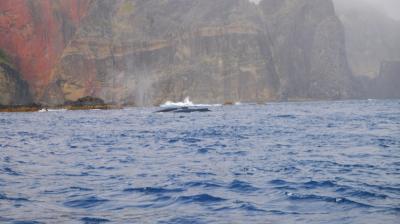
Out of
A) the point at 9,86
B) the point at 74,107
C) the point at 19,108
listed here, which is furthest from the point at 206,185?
the point at 9,86

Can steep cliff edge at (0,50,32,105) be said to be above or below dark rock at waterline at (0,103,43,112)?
above

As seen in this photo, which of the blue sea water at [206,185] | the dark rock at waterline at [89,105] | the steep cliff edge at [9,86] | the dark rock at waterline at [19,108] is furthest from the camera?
the steep cliff edge at [9,86]

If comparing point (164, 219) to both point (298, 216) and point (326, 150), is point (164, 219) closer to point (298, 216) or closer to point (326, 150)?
point (298, 216)

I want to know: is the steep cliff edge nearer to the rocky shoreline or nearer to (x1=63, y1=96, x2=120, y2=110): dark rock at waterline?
the rocky shoreline

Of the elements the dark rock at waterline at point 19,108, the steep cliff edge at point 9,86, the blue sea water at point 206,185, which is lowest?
the blue sea water at point 206,185

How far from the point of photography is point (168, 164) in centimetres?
2177

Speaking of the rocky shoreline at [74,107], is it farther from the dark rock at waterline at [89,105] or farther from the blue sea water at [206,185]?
the blue sea water at [206,185]

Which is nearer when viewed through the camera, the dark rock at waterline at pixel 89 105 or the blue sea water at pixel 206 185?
the blue sea water at pixel 206 185

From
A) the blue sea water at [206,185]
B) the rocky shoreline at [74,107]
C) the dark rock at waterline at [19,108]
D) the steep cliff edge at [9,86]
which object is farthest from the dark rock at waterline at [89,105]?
the blue sea water at [206,185]

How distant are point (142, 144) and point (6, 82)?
168m

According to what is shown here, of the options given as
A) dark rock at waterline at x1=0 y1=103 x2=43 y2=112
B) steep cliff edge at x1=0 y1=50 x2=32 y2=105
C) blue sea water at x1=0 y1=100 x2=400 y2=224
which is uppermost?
steep cliff edge at x1=0 y1=50 x2=32 y2=105

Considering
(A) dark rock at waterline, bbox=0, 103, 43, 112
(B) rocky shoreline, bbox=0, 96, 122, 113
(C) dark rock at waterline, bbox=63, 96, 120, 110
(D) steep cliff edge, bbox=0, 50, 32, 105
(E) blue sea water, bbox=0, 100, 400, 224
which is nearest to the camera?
(E) blue sea water, bbox=0, 100, 400, 224

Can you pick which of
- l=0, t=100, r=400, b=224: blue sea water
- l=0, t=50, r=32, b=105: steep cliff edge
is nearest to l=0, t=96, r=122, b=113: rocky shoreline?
l=0, t=50, r=32, b=105: steep cliff edge

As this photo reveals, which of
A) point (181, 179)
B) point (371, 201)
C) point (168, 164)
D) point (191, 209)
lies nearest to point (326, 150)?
point (168, 164)
